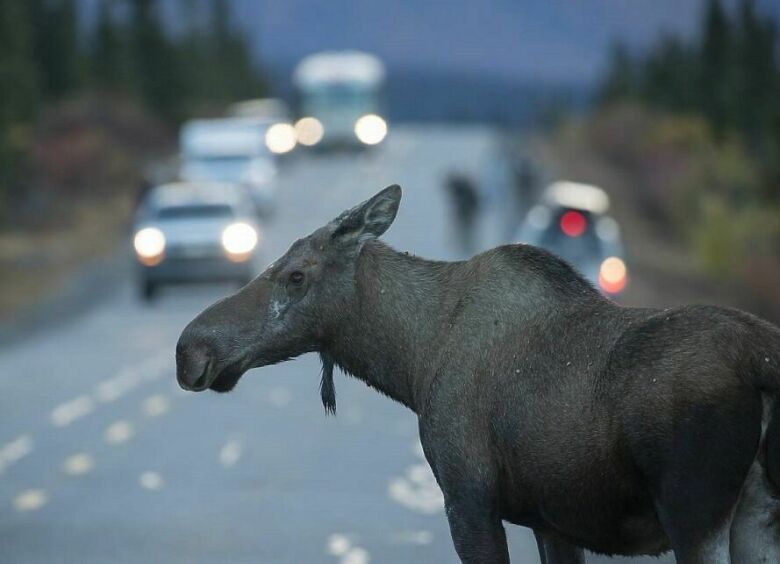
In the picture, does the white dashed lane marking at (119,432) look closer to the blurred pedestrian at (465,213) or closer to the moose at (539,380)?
the moose at (539,380)

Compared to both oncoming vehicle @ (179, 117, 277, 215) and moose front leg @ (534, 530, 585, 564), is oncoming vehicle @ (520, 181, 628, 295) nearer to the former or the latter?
moose front leg @ (534, 530, 585, 564)

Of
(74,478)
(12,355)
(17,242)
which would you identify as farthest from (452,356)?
(17,242)

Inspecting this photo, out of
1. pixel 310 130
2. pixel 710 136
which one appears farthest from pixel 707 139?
pixel 310 130

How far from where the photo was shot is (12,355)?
25.1 metres

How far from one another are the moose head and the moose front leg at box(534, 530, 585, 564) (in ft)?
3.81

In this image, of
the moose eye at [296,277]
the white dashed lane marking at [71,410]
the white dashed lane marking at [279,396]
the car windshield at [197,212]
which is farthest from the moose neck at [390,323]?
the car windshield at [197,212]

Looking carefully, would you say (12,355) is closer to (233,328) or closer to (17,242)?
(233,328)

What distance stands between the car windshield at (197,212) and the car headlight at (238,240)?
76cm

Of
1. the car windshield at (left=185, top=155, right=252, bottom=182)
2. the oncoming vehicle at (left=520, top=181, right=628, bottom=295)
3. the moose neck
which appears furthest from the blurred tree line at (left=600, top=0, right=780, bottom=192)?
the moose neck

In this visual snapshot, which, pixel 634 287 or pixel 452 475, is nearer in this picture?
pixel 452 475

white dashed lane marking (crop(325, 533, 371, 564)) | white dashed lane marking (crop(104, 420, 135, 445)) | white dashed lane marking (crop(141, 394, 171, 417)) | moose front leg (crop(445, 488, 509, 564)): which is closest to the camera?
moose front leg (crop(445, 488, 509, 564))

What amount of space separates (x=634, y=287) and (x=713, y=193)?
2655cm

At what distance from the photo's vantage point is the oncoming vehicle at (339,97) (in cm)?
7375

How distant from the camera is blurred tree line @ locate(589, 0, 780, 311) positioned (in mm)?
42969
